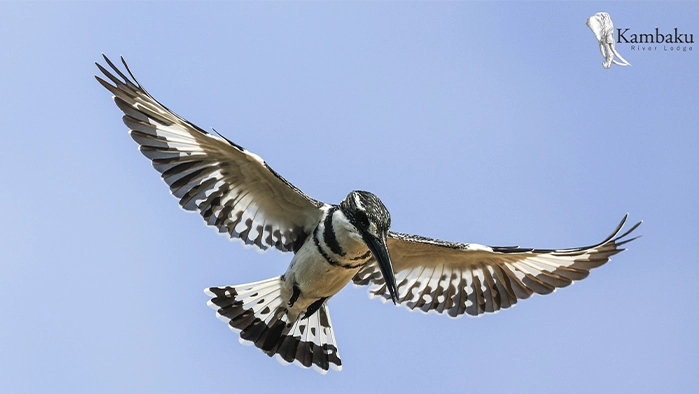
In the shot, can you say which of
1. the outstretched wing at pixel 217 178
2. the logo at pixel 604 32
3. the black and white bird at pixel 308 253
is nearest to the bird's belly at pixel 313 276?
the black and white bird at pixel 308 253

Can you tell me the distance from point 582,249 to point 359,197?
3001 millimetres

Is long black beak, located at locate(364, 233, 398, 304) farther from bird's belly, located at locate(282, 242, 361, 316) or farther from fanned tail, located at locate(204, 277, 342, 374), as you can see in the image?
fanned tail, located at locate(204, 277, 342, 374)

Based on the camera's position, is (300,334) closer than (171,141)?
No

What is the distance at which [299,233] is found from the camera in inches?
484

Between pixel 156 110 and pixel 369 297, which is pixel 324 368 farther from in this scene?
pixel 156 110

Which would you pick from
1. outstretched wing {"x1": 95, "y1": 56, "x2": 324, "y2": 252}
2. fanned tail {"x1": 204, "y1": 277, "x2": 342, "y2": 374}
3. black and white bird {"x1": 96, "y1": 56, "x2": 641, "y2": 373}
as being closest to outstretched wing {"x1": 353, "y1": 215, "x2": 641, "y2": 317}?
black and white bird {"x1": 96, "y1": 56, "x2": 641, "y2": 373}

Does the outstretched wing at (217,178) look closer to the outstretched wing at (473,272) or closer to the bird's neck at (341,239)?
the bird's neck at (341,239)

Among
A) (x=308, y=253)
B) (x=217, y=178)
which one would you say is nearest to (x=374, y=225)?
(x=308, y=253)

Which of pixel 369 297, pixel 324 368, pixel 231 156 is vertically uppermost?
pixel 231 156

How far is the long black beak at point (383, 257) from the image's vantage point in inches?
417

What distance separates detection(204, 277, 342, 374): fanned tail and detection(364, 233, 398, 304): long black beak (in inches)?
78.2

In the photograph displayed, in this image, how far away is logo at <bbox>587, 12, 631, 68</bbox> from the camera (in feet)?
46.8

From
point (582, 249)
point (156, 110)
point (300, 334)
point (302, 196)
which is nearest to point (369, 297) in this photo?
point (300, 334)

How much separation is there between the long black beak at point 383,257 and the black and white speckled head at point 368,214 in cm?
6
